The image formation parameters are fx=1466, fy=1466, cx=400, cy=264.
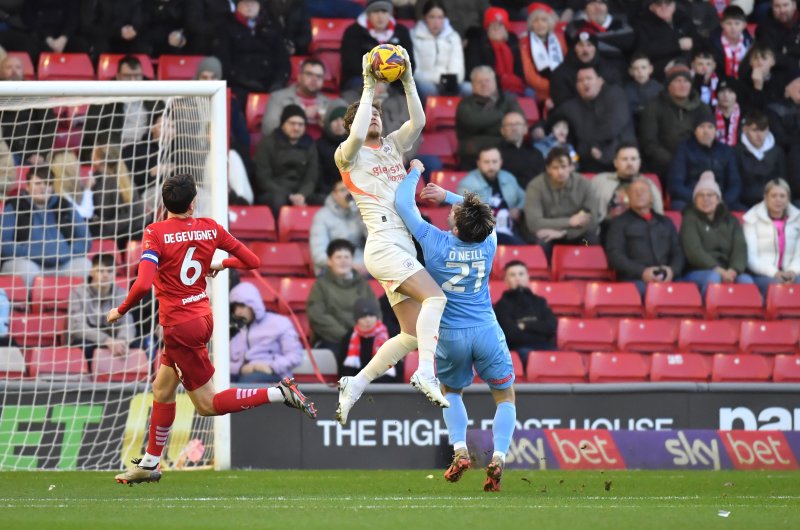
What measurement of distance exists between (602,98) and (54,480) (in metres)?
8.57

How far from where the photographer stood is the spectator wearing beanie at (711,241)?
16.2m

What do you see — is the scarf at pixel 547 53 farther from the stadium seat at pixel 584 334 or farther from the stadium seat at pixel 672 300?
the stadium seat at pixel 584 334

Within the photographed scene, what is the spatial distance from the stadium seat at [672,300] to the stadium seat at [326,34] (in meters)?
5.05

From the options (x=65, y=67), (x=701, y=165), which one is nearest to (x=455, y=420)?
(x=701, y=165)

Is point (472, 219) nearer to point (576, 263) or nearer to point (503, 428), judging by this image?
point (503, 428)

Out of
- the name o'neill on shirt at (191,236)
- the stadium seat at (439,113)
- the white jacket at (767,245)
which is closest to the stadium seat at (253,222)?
the stadium seat at (439,113)

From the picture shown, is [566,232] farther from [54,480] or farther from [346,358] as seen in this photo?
[54,480]

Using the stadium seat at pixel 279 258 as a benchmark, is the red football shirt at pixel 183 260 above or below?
below

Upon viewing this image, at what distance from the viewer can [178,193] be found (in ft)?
31.7

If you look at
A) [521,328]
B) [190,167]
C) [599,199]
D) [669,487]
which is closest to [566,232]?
[599,199]

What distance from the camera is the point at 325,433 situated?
1357 cm

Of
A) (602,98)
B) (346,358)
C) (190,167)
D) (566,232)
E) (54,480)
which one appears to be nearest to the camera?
(54,480)

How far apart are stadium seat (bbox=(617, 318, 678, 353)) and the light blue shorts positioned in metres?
5.38

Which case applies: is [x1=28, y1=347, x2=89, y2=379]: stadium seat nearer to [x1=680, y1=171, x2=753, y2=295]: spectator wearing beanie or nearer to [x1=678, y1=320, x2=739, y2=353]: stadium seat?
[x1=678, y1=320, x2=739, y2=353]: stadium seat
